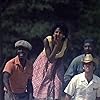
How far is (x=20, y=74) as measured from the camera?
675 cm

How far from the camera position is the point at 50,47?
6.88 metres

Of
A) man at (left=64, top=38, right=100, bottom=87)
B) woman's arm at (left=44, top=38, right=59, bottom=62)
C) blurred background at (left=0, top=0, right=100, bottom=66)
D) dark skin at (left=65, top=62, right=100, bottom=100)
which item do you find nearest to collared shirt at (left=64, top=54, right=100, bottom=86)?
man at (left=64, top=38, right=100, bottom=87)

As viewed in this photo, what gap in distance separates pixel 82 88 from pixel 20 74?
0.90 metres

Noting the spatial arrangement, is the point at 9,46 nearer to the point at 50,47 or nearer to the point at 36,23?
the point at 36,23

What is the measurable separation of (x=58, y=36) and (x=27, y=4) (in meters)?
4.95

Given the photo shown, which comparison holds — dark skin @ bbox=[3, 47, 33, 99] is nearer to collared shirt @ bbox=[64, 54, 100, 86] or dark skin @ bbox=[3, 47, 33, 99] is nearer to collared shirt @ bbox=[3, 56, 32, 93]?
collared shirt @ bbox=[3, 56, 32, 93]

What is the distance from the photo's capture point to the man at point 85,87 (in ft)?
20.9

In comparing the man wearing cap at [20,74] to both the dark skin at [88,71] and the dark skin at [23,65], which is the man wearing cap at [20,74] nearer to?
the dark skin at [23,65]

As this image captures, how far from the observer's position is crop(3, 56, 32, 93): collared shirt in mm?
6699

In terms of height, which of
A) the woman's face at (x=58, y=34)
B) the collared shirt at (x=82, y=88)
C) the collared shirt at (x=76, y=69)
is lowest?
the collared shirt at (x=82, y=88)

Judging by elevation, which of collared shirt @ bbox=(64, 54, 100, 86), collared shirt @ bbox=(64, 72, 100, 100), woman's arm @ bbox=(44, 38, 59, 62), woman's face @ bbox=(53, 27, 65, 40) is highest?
woman's face @ bbox=(53, 27, 65, 40)

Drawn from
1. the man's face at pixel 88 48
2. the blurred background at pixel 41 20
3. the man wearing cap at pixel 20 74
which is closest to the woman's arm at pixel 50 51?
the man wearing cap at pixel 20 74

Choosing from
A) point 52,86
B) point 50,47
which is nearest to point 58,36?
point 50,47

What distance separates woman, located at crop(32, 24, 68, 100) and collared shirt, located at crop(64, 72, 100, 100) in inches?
21.8
